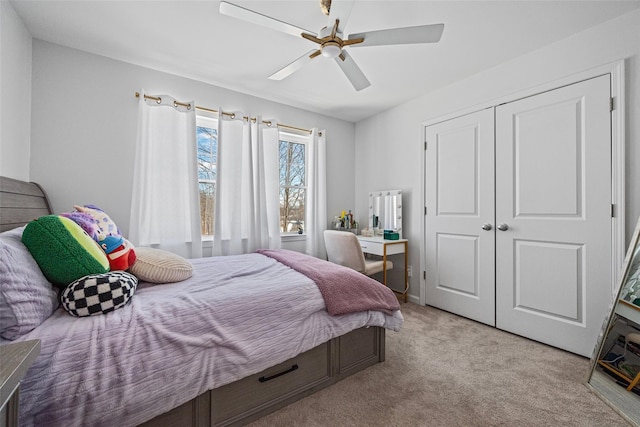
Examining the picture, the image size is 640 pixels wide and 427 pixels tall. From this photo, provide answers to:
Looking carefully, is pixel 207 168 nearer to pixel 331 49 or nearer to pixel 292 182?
pixel 292 182

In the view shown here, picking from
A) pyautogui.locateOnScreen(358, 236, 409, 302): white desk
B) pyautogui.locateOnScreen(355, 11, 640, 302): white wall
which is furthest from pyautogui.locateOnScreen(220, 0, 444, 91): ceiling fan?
pyautogui.locateOnScreen(358, 236, 409, 302): white desk

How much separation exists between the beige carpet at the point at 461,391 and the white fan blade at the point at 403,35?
2.15m

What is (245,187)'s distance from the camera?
3008 mm

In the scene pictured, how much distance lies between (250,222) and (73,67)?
6.58ft

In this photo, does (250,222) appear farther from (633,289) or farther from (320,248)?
(633,289)

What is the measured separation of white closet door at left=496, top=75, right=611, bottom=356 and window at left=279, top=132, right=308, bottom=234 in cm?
224

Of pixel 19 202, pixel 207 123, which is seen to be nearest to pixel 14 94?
pixel 19 202

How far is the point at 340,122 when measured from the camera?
156 inches

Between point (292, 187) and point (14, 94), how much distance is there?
2.51 m

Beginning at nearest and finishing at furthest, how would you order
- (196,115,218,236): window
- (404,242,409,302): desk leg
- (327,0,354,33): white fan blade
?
(327,0,354,33): white fan blade < (196,115,218,236): window < (404,242,409,302): desk leg

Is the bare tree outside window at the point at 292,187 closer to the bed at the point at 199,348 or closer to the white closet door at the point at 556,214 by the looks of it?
the bed at the point at 199,348

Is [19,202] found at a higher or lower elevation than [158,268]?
higher

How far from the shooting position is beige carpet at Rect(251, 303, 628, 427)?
1.42 metres

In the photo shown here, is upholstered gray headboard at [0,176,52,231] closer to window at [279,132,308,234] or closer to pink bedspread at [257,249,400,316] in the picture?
pink bedspread at [257,249,400,316]
